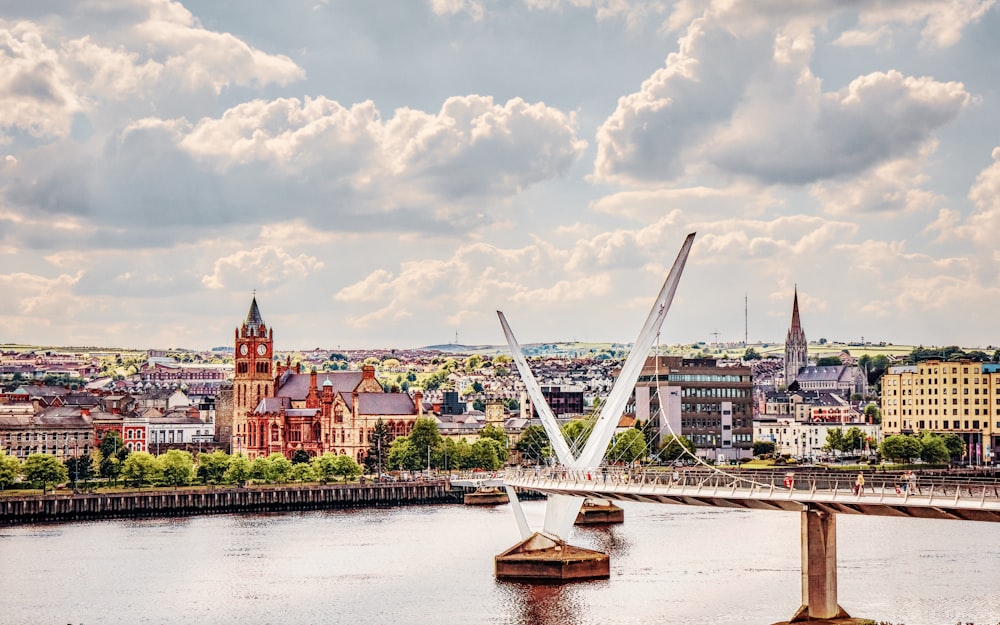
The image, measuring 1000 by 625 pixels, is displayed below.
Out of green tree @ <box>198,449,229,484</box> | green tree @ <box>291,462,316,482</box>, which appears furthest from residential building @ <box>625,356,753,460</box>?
green tree @ <box>198,449,229,484</box>

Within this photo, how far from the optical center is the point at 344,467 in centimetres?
15300

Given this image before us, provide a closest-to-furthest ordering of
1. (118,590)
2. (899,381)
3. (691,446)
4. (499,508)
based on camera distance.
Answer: (118,590)
(499,508)
(691,446)
(899,381)

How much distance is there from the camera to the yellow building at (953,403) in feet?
575

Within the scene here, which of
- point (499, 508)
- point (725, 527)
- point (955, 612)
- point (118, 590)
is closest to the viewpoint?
point (955, 612)

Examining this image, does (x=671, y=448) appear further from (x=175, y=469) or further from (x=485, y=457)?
(x=175, y=469)

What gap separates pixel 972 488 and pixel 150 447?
153 m

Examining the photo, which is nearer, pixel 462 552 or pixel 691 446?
pixel 462 552

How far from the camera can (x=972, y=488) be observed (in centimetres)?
4775

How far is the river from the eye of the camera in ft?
205

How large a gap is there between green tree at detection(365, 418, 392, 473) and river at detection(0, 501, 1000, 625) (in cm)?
5847

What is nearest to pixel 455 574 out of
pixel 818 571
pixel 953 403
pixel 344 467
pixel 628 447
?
pixel 818 571

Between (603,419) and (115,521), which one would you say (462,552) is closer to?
(603,419)

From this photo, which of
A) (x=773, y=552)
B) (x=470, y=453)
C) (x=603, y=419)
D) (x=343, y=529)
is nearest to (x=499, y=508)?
(x=343, y=529)

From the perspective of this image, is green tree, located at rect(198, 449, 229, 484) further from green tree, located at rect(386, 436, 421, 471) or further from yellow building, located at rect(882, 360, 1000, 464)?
yellow building, located at rect(882, 360, 1000, 464)
